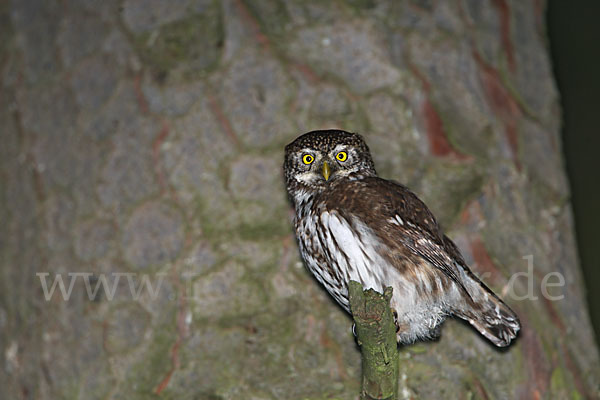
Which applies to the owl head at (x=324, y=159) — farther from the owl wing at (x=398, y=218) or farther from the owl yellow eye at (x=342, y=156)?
the owl wing at (x=398, y=218)

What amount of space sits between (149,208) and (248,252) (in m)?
0.45

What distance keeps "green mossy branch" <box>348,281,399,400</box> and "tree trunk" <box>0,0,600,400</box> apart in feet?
1.90

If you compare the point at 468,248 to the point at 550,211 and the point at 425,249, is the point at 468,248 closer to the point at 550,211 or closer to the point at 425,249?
the point at 425,249

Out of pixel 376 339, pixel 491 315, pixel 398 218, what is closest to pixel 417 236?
pixel 398 218

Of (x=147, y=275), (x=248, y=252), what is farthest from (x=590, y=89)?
(x=147, y=275)

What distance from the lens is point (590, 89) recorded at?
14.5ft

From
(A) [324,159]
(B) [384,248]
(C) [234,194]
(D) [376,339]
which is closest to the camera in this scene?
(D) [376,339]

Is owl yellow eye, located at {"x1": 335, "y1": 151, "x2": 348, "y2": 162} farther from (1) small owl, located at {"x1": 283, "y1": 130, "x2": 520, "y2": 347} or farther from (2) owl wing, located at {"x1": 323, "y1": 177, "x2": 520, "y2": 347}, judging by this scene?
(2) owl wing, located at {"x1": 323, "y1": 177, "x2": 520, "y2": 347}

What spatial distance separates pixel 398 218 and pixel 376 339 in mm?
653

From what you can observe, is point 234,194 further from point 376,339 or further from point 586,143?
point 586,143

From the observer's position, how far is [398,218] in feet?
7.68

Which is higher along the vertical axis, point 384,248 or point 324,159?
point 324,159

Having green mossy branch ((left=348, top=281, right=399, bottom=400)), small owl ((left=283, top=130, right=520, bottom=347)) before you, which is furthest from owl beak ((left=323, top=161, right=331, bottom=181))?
green mossy branch ((left=348, top=281, right=399, bottom=400))

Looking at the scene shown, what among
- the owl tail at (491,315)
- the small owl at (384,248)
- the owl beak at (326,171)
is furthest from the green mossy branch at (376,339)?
the owl beak at (326,171)
